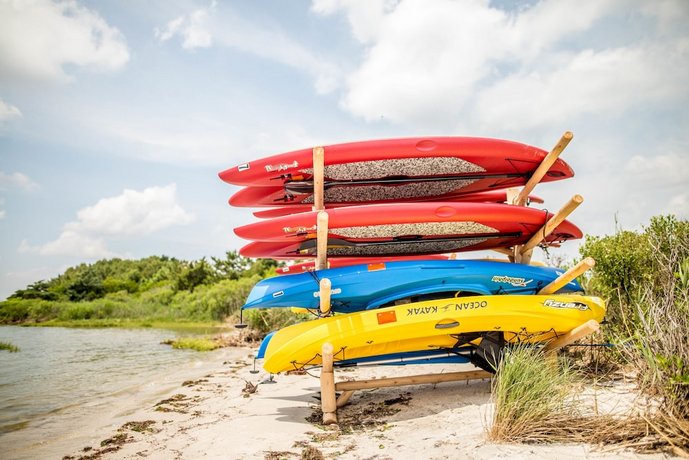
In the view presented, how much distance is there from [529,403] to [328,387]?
5.56ft

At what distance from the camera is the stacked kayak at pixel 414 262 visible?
12.6 feet

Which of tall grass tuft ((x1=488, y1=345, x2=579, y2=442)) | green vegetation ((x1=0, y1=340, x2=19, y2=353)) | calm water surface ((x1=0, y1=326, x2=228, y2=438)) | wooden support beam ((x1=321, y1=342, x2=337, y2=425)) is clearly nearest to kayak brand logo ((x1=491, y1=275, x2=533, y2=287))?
tall grass tuft ((x1=488, y1=345, x2=579, y2=442))

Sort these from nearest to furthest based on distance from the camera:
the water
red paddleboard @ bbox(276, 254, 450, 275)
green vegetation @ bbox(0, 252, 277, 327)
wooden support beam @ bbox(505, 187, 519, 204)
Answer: the water
wooden support beam @ bbox(505, 187, 519, 204)
red paddleboard @ bbox(276, 254, 450, 275)
green vegetation @ bbox(0, 252, 277, 327)

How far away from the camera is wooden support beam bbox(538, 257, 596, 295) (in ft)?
12.2

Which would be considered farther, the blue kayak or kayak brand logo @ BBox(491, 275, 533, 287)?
kayak brand logo @ BBox(491, 275, 533, 287)

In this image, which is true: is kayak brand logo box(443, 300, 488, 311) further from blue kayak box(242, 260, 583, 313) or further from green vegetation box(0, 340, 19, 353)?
green vegetation box(0, 340, 19, 353)

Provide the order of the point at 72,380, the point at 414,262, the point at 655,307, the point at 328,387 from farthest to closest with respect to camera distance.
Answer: the point at 72,380, the point at 414,262, the point at 328,387, the point at 655,307

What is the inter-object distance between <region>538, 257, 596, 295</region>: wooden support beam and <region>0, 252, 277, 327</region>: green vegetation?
49.8 ft

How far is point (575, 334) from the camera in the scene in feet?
12.5

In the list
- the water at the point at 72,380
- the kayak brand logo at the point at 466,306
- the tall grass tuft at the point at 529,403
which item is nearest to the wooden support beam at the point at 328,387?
the kayak brand logo at the point at 466,306

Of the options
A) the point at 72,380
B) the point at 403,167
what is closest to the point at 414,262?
the point at 403,167

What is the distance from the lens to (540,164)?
474 centimetres

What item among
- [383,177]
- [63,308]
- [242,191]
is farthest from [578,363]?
[63,308]

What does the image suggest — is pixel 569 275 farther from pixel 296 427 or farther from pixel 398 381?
pixel 296 427
